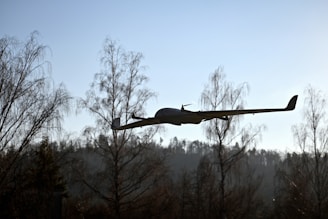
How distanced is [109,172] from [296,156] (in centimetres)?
1118

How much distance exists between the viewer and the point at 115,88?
17.6 metres

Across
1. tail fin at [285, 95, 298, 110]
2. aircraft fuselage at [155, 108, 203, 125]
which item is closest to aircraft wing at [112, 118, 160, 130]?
aircraft fuselage at [155, 108, 203, 125]

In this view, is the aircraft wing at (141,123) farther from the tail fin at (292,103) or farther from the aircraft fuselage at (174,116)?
the tail fin at (292,103)

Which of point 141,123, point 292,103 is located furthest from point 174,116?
point 292,103

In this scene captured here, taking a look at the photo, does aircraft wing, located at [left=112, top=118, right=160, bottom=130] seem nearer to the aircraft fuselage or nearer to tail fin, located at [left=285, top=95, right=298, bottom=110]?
the aircraft fuselage

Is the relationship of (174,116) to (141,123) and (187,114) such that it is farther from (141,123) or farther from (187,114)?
(141,123)

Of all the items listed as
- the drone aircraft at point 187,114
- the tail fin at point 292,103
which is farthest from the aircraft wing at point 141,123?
the tail fin at point 292,103

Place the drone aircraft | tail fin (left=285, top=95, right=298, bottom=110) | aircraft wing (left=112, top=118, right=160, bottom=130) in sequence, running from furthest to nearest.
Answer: tail fin (left=285, top=95, right=298, bottom=110)
aircraft wing (left=112, top=118, right=160, bottom=130)
the drone aircraft

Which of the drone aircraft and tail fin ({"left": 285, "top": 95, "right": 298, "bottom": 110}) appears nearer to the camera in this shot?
the drone aircraft

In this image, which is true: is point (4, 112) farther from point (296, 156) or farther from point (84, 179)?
point (296, 156)

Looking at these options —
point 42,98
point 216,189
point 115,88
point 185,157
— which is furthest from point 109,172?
point 185,157

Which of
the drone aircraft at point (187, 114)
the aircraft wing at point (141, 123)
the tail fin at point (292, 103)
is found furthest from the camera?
the tail fin at point (292, 103)

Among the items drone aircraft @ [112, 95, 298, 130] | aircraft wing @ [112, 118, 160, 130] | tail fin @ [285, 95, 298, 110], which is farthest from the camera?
tail fin @ [285, 95, 298, 110]

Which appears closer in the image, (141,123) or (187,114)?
(187,114)
